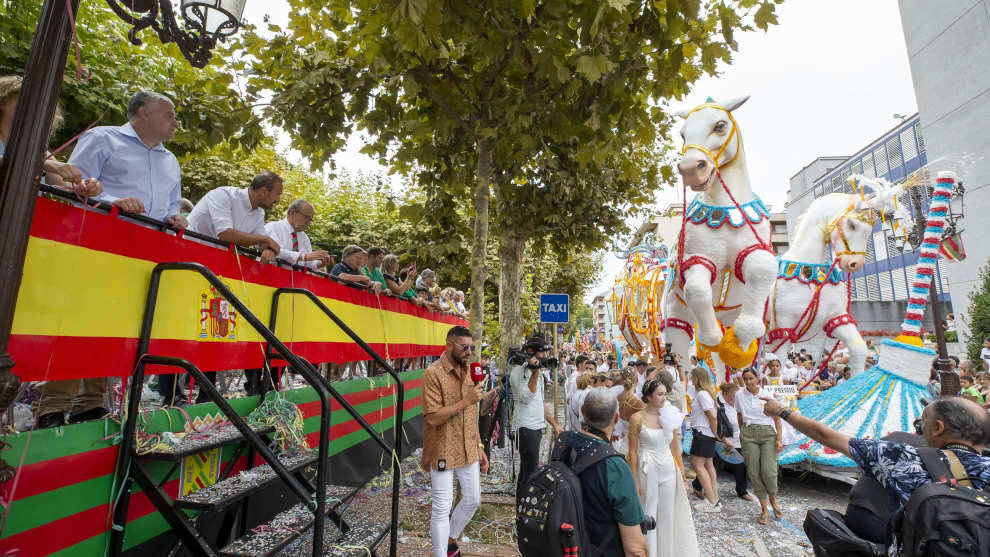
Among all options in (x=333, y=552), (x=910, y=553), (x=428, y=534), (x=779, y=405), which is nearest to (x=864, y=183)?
(x=779, y=405)

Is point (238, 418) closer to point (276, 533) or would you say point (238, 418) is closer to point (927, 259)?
point (276, 533)

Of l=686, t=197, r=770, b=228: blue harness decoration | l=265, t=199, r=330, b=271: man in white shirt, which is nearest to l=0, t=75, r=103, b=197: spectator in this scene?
l=265, t=199, r=330, b=271: man in white shirt

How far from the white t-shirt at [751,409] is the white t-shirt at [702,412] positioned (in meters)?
0.38

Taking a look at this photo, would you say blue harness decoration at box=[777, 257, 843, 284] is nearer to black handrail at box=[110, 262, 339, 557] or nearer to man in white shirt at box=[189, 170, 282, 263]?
man in white shirt at box=[189, 170, 282, 263]

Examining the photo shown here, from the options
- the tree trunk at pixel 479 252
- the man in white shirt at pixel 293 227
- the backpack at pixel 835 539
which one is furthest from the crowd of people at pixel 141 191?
the backpack at pixel 835 539

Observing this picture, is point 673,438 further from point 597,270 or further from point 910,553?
point 597,270

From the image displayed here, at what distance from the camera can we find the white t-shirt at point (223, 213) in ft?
12.0

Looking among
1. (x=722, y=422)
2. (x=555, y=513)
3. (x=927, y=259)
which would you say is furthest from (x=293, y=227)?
(x=927, y=259)

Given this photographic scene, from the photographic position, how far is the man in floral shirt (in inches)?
81.7

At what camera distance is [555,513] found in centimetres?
255

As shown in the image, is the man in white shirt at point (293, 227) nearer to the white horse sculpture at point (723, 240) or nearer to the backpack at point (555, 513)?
the backpack at point (555, 513)

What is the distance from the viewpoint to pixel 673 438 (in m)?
4.73

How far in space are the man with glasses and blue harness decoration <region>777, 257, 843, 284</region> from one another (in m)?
5.73

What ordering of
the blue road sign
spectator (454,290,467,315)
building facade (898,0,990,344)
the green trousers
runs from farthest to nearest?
building facade (898,0,990,344) < spectator (454,290,467,315) < the blue road sign < the green trousers
